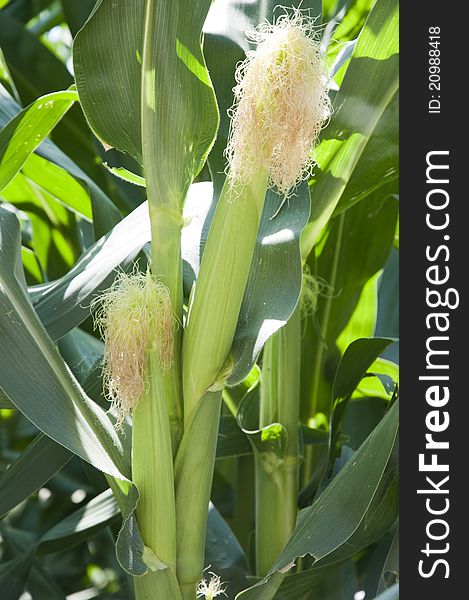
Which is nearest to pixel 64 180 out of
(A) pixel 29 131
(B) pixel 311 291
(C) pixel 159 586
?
(A) pixel 29 131

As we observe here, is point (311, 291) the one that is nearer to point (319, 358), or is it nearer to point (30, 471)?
point (319, 358)

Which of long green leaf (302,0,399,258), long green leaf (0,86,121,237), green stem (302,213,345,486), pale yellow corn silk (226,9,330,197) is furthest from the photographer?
green stem (302,213,345,486)

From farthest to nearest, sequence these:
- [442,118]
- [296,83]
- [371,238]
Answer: [371,238]
[442,118]
[296,83]

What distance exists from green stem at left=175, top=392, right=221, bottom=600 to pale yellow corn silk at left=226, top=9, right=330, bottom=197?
147 mm

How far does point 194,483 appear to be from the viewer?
0.50 meters

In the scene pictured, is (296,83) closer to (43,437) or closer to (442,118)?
(442,118)

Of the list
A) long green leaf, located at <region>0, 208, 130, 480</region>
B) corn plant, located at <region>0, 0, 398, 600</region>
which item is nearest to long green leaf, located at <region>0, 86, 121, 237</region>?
corn plant, located at <region>0, 0, 398, 600</region>

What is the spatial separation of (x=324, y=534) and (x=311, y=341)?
324 millimetres

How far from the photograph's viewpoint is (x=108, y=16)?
488 millimetres

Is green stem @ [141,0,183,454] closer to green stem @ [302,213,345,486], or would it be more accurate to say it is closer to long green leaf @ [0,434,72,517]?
long green leaf @ [0,434,72,517]

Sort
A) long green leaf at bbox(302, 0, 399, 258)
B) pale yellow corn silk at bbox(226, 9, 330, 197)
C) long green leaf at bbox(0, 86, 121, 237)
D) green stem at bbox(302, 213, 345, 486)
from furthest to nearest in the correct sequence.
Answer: green stem at bbox(302, 213, 345, 486)
long green leaf at bbox(0, 86, 121, 237)
long green leaf at bbox(302, 0, 399, 258)
pale yellow corn silk at bbox(226, 9, 330, 197)

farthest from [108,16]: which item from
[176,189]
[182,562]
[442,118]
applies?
[182,562]

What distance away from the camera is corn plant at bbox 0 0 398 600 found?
0.47 meters

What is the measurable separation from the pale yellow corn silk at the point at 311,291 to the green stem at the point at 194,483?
8.4 inches
